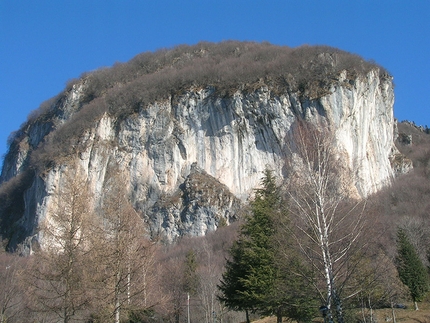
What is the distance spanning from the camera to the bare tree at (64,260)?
11.4 m

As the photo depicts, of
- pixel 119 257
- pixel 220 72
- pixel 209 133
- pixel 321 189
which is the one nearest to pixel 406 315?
pixel 321 189

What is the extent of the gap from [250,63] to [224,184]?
16.8 meters

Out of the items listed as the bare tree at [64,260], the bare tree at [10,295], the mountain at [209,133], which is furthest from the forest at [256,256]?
the mountain at [209,133]

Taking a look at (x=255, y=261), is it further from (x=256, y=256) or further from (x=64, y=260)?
(x=64, y=260)

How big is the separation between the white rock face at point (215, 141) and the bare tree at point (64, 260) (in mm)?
38331

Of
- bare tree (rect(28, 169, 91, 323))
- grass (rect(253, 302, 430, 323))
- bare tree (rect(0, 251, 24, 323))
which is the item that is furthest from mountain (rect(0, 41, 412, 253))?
bare tree (rect(28, 169, 91, 323))

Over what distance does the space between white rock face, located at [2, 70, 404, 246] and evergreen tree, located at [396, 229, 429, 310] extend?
87.5 feet

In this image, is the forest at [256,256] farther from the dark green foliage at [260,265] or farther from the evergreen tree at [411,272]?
the evergreen tree at [411,272]

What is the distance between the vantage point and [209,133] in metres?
56.8

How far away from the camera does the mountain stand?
52000 mm

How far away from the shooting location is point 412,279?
2448 cm

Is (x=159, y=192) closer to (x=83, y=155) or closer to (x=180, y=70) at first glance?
(x=83, y=155)

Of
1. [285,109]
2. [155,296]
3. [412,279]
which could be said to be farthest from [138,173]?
[155,296]

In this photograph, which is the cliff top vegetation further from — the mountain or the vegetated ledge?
the mountain
